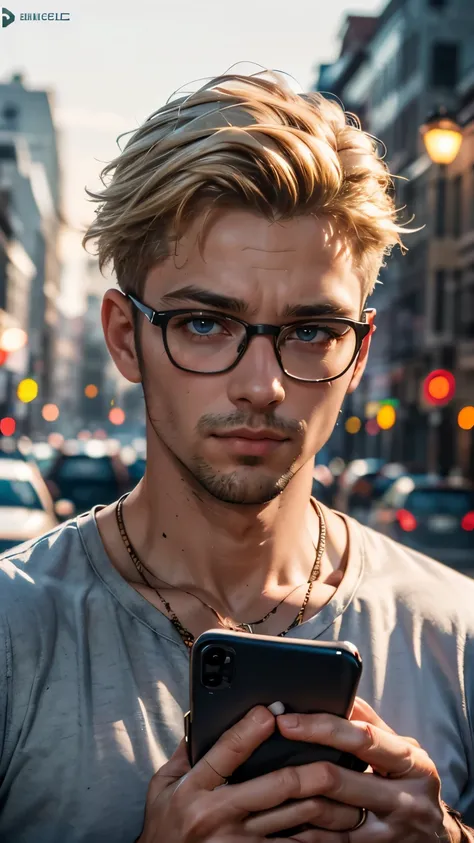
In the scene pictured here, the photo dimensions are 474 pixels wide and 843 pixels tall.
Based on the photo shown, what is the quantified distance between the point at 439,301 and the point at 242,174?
1712 inches

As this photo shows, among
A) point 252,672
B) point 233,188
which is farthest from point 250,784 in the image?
point 233,188

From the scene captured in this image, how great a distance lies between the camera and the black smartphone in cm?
198

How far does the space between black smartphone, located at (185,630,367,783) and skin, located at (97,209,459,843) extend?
0.10ft

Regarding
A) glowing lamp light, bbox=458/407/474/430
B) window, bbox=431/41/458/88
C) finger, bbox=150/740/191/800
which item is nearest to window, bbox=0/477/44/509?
finger, bbox=150/740/191/800

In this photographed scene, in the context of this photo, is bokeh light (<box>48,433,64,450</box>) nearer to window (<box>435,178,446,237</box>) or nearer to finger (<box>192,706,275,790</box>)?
window (<box>435,178,446,237</box>)

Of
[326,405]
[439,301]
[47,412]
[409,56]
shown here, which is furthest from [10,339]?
[47,412]

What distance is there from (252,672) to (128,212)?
858 millimetres

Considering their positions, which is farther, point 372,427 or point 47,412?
point 47,412

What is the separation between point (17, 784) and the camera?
2.22 metres

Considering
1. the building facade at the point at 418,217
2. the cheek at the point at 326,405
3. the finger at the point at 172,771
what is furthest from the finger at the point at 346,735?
the building facade at the point at 418,217

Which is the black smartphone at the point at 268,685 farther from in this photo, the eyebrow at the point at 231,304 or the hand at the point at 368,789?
the eyebrow at the point at 231,304

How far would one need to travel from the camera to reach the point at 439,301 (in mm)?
45062

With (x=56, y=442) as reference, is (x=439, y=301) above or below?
above

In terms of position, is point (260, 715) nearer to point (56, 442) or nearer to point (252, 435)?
point (252, 435)
